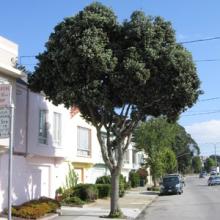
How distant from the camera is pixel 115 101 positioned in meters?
23.5

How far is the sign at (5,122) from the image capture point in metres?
10.3

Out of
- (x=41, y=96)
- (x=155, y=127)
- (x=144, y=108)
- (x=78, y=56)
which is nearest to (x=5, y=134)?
(x=78, y=56)

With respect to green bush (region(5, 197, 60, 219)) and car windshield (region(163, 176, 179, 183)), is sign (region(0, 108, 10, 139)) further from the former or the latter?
car windshield (region(163, 176, 179, 183))

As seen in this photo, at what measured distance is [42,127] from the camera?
26719mm

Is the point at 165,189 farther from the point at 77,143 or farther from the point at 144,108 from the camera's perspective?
the point at 144,108

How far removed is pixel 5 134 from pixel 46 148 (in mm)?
16576

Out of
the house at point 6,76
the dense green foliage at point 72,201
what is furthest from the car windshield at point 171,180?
the house at point 6,76

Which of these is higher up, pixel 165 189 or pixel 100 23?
pixel 100 23

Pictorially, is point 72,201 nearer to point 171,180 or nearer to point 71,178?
point 71,178

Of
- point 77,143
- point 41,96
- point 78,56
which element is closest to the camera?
point 78,56

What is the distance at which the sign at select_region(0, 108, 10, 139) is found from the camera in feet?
33.9

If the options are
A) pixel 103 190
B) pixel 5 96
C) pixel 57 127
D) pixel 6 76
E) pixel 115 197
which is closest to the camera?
pixel 5 96

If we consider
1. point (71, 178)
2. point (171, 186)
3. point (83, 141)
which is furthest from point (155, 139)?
point (71, 178)

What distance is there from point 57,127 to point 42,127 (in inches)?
75.8
